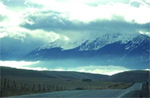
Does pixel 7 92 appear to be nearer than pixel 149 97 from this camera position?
No

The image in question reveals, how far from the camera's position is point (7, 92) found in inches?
2298

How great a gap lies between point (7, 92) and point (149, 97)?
2117cm

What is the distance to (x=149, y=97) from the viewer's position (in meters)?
47.5
